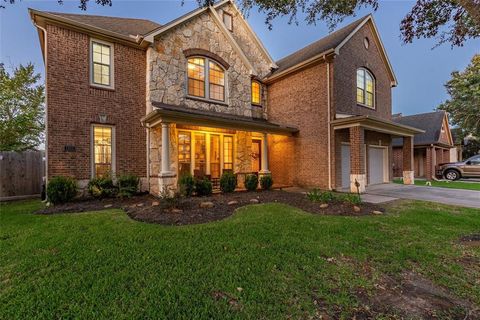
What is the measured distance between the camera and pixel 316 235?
Result: 4.29 metres

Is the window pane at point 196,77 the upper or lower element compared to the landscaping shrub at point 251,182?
upper

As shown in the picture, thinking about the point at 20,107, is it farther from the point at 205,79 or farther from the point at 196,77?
the point at 205,79

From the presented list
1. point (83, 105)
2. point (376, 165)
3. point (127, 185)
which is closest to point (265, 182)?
point (127, 185)

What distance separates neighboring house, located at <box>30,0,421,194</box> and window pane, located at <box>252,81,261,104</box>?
0.63 ft

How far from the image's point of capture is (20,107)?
13.5 meters

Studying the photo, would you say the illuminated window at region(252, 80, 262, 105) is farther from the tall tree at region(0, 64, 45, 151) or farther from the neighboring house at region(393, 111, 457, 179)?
the neighboring house at region(393, 111, 457, 179)

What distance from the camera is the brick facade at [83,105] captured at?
758 centimetres

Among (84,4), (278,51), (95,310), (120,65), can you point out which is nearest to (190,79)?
(120,65)

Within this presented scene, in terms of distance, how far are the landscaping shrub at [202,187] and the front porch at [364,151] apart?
542 cm

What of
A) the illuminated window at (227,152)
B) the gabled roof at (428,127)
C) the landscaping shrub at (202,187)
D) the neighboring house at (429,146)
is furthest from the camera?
the gabled roof at (428,127)

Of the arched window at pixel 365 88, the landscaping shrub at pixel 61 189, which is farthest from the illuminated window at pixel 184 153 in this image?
the arched window at pixel 365 88

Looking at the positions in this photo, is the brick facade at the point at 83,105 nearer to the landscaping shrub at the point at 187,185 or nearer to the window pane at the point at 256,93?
the landscaping shrub at the point at 187,185

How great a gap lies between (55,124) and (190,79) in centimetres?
538

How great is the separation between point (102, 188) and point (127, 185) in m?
0.80
